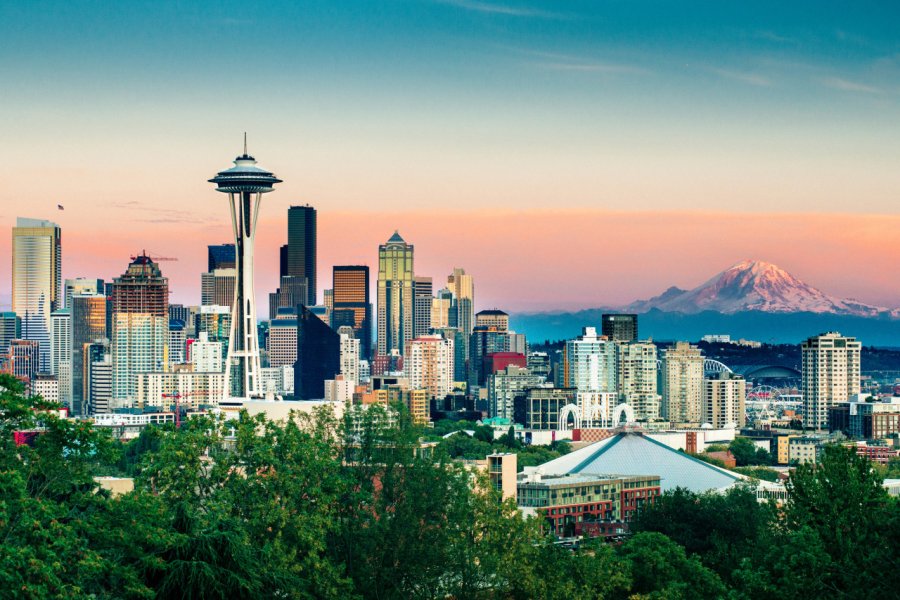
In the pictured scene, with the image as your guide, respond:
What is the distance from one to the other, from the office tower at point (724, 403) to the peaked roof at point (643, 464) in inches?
3197

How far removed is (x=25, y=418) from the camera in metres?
27.3

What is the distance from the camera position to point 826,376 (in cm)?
18112

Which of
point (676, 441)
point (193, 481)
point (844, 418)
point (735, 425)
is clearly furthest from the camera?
point (735, 425)

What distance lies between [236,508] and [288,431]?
263 centimetres

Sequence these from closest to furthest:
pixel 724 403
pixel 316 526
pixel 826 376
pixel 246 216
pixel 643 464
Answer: pixel 316 526
pixel 643 464
pixel 246 216
pixel 826 376
pixel 724 403

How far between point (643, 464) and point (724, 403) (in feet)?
299

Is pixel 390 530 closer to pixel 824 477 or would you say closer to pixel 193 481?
pixel 193 481

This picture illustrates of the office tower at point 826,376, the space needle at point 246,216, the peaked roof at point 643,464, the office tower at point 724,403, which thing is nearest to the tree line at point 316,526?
the peaked roof at point 643,464

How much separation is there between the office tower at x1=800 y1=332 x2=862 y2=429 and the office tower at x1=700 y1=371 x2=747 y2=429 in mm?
12123

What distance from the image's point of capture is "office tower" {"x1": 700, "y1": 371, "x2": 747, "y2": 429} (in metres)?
195

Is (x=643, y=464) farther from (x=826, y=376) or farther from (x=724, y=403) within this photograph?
(x=724, y=403)

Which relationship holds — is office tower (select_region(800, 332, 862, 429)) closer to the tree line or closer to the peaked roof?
the peaked roof

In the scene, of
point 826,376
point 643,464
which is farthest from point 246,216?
point 826,376

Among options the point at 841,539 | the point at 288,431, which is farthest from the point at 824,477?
the point at 288,431
